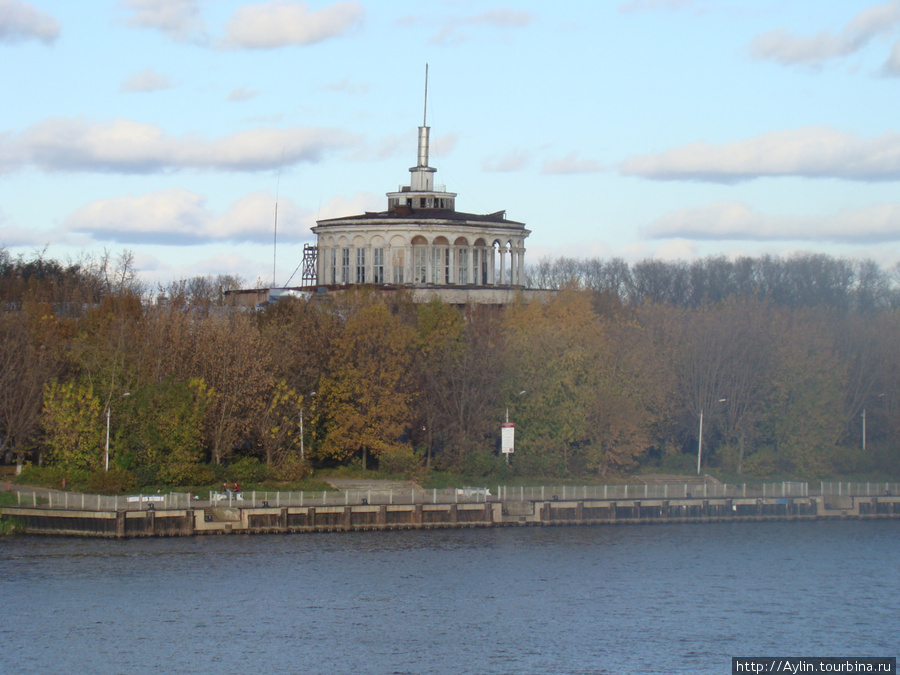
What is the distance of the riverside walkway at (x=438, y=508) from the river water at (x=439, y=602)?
106 cm

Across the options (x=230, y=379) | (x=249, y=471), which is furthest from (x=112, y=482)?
(x=230, y=379)

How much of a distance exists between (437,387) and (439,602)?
80.7ft

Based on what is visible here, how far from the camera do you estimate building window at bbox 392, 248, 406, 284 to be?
99.2 meters

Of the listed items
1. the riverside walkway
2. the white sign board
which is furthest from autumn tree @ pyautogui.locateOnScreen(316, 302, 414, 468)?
the white sign board

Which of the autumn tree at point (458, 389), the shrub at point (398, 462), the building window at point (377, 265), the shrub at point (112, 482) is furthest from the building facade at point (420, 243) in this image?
the shrub at point (112, 482)

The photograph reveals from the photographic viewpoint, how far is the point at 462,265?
332 feet

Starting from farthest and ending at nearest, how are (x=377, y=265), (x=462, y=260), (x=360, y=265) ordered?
1. (x=462, y=260)
2. (x=360, y=265)
3. (x=377, y=265)

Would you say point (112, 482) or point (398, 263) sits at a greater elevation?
point (398, 263)

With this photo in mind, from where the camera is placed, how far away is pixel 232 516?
192ft

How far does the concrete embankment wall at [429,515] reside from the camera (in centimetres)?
5622

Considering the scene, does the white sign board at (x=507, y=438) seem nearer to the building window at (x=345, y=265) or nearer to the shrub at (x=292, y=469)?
the shrub at (x=292, y=469)

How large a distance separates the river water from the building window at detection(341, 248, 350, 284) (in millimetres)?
43318

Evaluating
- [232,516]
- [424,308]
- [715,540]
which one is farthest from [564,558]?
[424,308]

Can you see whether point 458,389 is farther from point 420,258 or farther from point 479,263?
point 479,263
